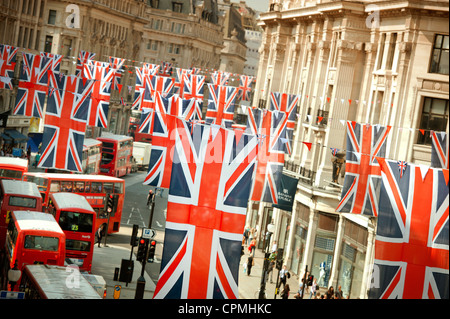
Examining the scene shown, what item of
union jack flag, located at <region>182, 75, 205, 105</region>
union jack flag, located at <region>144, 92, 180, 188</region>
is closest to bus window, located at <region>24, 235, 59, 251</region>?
union jack flag, located at <region>144, 92, 180, 188</region>

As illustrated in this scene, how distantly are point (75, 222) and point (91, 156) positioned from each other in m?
22.4

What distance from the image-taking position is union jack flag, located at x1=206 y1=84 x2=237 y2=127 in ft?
152

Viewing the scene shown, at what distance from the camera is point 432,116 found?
108ft

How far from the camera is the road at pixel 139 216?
144 ft

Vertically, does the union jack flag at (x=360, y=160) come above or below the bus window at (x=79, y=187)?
above

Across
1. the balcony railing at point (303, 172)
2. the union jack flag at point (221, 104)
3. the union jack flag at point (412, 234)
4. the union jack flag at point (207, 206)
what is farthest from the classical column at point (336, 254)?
the union jack flag at point (207, 206)

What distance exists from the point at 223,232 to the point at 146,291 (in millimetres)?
18852

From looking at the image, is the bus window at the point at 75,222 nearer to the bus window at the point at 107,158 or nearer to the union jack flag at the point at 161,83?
the union jack flag at the point at 161,83

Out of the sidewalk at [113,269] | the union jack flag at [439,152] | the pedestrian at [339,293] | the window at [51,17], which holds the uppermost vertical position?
the window at [51,17]

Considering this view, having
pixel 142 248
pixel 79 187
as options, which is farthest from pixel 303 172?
pixel 142 248

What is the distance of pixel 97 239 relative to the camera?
4459 cm

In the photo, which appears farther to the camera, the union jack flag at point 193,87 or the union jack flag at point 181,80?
the union jack flag at point 181,80

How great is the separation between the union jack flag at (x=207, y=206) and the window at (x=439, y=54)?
15.1m
